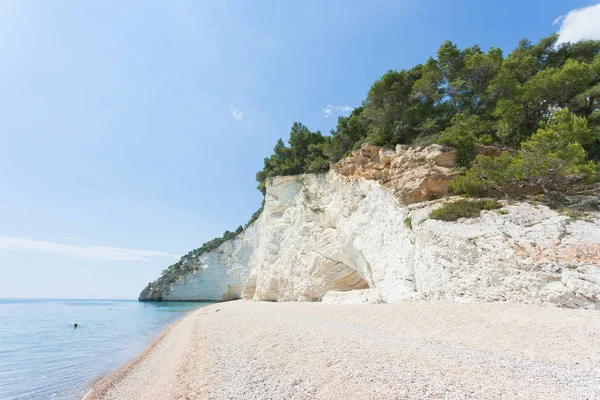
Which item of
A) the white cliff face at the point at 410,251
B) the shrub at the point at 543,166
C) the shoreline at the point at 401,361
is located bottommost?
the shoreline at the point at 401,361

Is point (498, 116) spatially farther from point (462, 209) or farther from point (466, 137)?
point (462, 209)

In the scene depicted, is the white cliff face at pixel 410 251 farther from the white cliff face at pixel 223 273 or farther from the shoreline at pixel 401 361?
the white cliff face at pixel 223 273

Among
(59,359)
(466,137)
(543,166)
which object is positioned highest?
(466,137)

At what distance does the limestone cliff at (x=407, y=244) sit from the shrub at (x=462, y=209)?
34 cm

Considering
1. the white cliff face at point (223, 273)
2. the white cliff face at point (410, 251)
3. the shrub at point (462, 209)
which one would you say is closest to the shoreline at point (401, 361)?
the white cliff face at point (410, 251)

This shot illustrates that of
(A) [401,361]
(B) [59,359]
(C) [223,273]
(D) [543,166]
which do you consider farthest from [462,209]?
(C) [223,273]

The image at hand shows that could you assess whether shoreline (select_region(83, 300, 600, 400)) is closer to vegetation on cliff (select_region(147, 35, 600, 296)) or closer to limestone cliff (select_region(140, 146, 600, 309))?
limestone cliff (select_region(140, 146, 600, 309))

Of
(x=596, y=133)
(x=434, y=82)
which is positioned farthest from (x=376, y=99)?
(x=596, y=133)

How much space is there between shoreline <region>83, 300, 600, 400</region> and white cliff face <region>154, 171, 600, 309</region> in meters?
1.14

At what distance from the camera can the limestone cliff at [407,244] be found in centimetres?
811

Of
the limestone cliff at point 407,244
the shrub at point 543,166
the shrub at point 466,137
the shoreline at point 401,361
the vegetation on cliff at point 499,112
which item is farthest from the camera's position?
the shrub at point 466,137

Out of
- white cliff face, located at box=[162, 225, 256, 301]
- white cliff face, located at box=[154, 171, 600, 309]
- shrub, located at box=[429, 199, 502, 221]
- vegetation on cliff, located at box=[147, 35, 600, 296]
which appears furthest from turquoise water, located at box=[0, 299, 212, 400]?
white cliff face, located at box=[162, 225, 256, 301]

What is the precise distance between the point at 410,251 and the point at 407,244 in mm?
458

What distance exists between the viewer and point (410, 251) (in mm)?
12953
